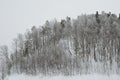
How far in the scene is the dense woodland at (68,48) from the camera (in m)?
29.2

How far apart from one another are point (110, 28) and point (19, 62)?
807 inches

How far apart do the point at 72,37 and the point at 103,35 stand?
7457mm

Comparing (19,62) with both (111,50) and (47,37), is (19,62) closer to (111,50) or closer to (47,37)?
(47,37)

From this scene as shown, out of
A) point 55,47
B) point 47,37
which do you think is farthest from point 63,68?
point 47,37

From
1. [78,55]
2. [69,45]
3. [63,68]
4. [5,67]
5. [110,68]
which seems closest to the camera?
[110,68]

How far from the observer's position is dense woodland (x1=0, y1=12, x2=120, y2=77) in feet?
95.7

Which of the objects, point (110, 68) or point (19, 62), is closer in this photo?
point (110, 68)

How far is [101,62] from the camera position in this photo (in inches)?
1145

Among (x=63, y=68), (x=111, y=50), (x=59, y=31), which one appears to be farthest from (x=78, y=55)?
(x=59, y=31)

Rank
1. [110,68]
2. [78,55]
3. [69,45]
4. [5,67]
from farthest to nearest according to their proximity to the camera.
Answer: [69,45] < [5,67] < [78,55] < [110,68]

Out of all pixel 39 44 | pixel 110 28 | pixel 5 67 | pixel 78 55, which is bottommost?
pixel 5 67

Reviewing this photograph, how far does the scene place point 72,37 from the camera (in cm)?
3753

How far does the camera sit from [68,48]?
3566 cm

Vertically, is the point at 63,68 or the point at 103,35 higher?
the point at 103,35
